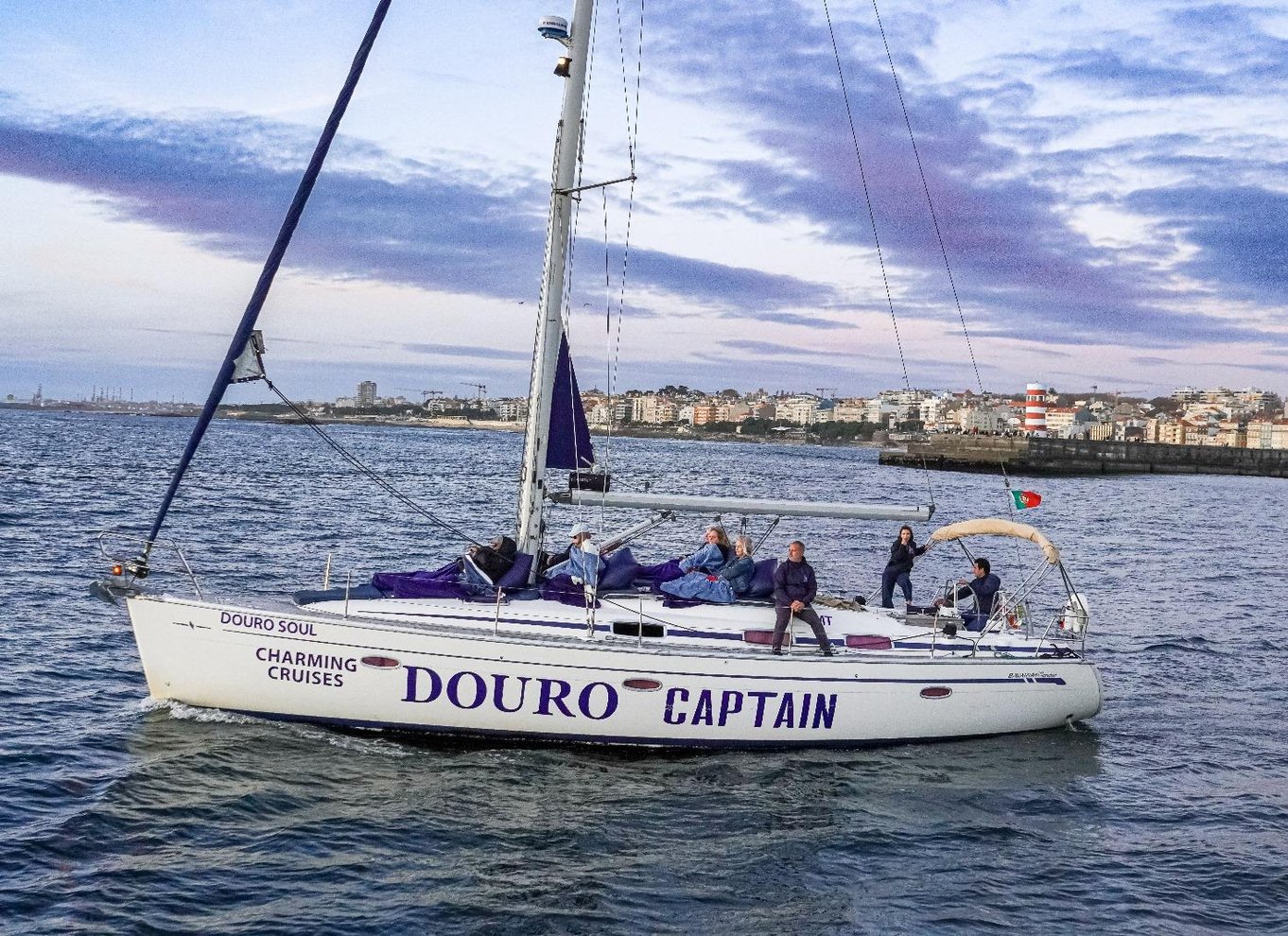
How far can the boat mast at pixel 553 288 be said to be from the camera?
1442 centimetres

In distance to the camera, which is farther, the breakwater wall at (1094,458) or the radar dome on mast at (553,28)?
the breakwater wall at (1094,458)

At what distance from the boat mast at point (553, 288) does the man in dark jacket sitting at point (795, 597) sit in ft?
10.6

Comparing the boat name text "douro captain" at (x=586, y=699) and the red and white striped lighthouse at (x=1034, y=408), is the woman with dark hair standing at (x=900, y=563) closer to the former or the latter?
the boat name text "douro captain" at (x=586, y=699)

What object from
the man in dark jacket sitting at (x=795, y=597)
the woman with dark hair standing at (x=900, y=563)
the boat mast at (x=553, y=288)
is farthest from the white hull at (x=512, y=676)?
the woman with dark hair standing at (x=900, y=563)

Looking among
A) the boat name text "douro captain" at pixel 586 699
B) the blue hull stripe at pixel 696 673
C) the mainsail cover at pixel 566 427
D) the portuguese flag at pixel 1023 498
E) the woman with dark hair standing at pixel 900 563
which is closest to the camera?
the blue hull stripe at pixel 696 673

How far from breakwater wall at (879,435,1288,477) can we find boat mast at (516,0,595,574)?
10522cm

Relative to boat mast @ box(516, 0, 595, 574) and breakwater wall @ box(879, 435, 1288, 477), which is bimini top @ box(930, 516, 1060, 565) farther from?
breakwater wall @ box(879, 435, 1288, 477)

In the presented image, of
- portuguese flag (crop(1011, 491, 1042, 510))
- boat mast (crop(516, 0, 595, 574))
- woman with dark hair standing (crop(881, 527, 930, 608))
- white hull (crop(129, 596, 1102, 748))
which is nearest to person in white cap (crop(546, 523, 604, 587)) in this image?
boat mast (crop(516, 0, 595, 574))

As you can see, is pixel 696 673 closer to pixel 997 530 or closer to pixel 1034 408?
pixel 997 530

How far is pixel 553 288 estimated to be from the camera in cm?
1461

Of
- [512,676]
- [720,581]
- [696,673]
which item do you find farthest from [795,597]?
[512,676]

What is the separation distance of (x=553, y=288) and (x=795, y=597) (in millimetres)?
5127

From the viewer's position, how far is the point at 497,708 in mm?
13141

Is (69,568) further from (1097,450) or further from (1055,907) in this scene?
(1097,450)
